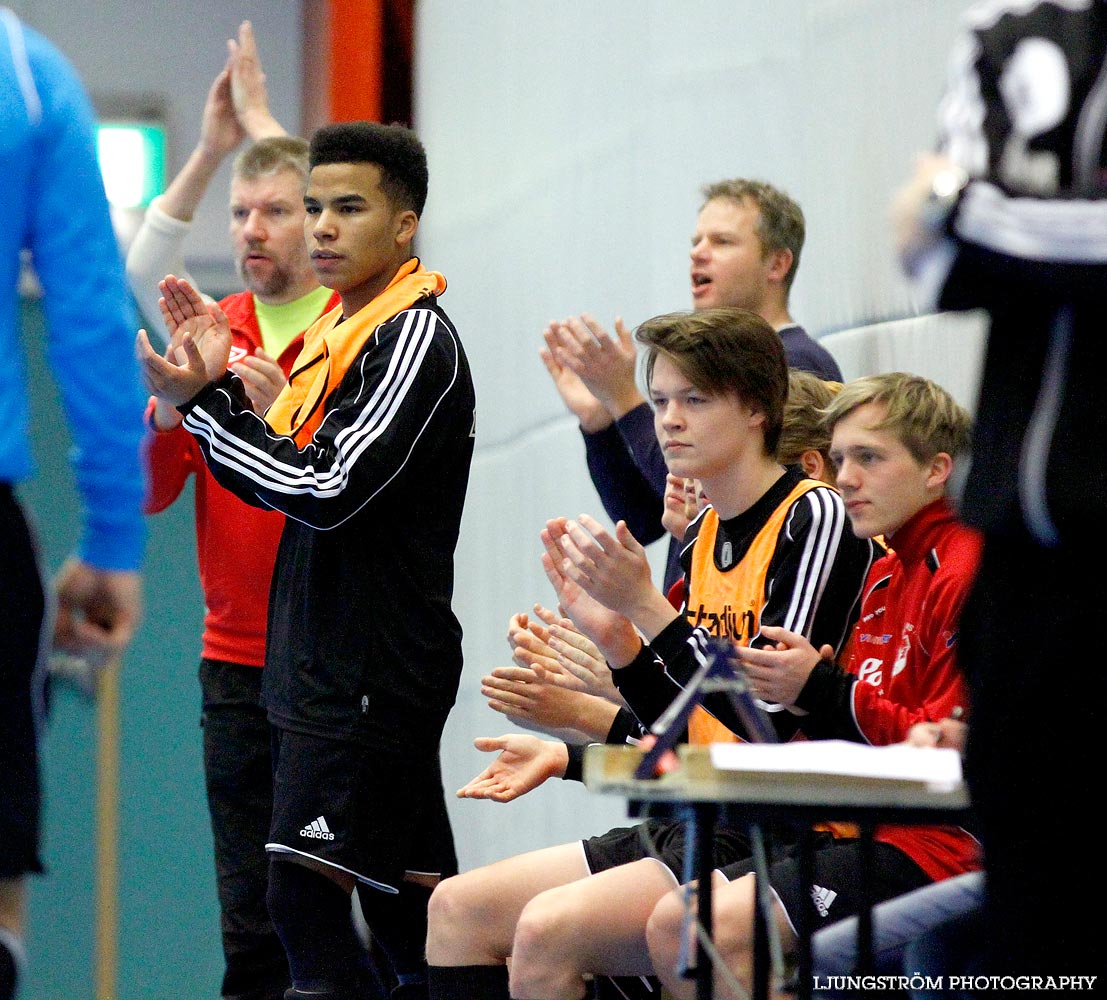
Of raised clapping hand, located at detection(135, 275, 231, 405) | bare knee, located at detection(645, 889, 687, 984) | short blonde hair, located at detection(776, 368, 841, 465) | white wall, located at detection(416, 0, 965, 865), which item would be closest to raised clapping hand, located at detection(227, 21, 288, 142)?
white wall, located at detection(416, 0, 965, 865)

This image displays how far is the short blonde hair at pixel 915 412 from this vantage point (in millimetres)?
2516

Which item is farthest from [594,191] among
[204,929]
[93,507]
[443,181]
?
[93,507]

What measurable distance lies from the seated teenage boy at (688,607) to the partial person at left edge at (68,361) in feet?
2.49

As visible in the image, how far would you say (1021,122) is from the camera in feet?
5.13

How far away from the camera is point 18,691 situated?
1691mm

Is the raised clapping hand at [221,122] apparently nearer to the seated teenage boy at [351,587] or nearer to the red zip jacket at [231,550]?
the red zip jacket at [231,550]

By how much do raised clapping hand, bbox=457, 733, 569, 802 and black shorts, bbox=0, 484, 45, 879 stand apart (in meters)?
1.05

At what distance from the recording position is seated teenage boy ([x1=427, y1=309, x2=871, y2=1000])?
7.72 feet

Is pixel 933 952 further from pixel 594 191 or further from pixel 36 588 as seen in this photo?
→ pixel 594 191

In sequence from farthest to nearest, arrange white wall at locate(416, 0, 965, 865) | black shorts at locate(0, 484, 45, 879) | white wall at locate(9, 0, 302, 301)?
white wall at locate(9, 0, 302, 301)
white wall at locate(416, 0, 965, 865)
black shorts at locate(0, 484, 45, 879)

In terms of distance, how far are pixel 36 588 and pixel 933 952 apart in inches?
45.9

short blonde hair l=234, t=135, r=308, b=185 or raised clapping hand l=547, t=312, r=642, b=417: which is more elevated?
short blonde hair l=234, t=135, r=308, b=185

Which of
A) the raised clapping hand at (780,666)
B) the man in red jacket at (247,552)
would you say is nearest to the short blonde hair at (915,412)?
the raised clapping hand at (780,666)

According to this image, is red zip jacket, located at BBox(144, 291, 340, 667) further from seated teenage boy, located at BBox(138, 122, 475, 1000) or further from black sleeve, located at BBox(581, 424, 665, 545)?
black sleeve, located at BBox(581, 424, 665, 545)
